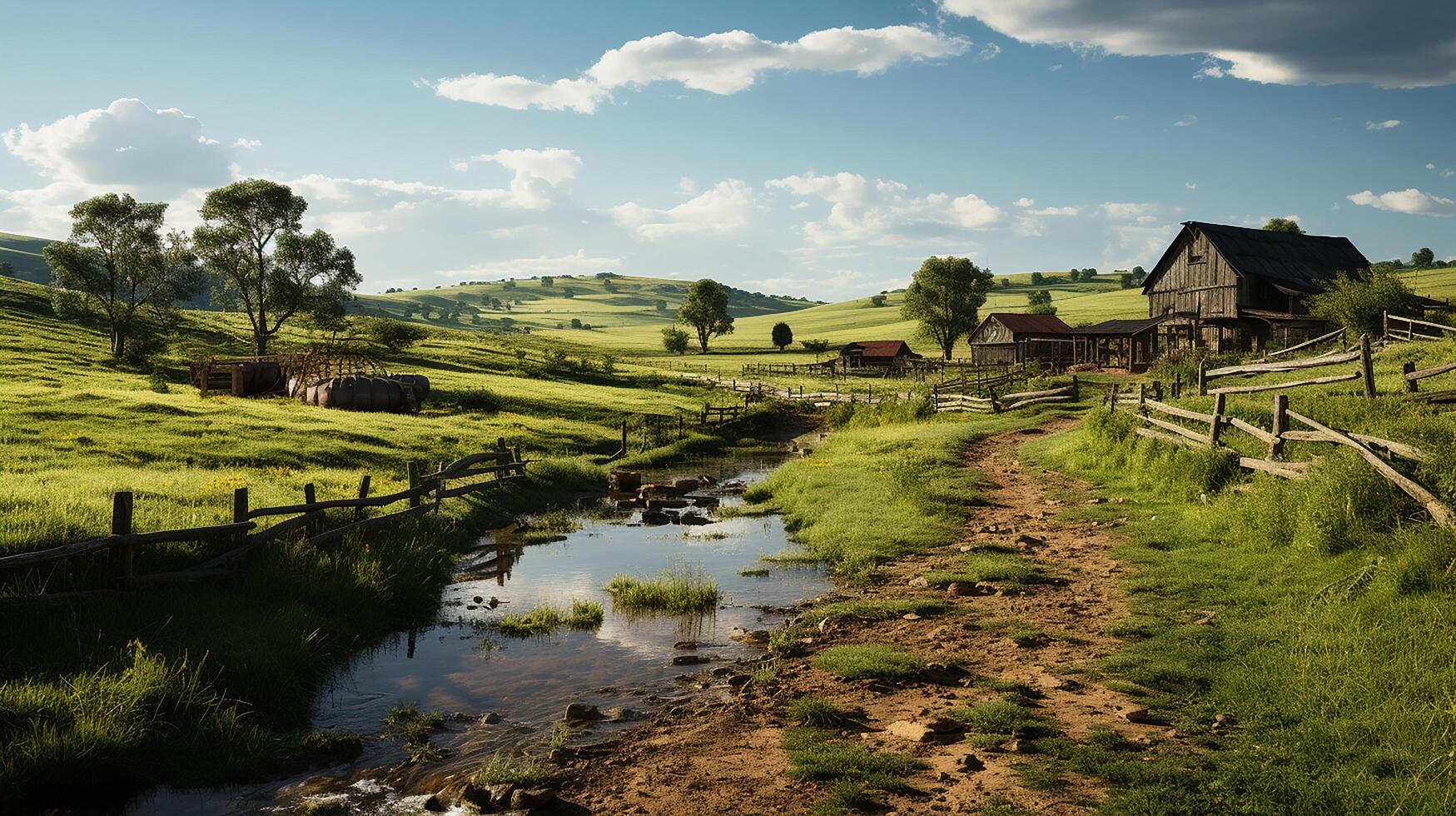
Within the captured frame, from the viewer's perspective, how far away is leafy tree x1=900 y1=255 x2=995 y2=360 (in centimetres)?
9831

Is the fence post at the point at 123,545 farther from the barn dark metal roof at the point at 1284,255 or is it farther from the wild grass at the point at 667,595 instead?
the barn dark metal roof at the point at 1284,255

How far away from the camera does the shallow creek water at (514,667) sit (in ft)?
28.0

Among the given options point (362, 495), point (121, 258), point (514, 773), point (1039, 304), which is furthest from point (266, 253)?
point (1039, 304)

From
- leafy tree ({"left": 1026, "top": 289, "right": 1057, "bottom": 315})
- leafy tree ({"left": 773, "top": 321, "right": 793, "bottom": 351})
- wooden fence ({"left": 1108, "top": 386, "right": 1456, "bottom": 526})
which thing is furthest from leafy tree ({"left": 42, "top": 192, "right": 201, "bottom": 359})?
leafy tree ({"left": 1026, "top": 289, "right": 1057, "bottom": 315})

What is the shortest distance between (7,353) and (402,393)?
24.9m

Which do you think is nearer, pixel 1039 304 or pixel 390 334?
pixel 390 334

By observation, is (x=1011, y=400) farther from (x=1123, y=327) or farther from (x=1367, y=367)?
(x=1123, y=327)

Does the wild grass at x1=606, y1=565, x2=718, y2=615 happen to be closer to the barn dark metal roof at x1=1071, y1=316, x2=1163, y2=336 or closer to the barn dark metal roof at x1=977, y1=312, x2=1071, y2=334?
the barn dark metal roof at x1=1071, y1=316, x2=1163, y2=336

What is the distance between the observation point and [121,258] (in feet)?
216

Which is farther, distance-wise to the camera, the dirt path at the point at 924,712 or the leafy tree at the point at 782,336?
Result: the leafy tree at the point at 782,336

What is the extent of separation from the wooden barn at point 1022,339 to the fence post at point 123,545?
235ft

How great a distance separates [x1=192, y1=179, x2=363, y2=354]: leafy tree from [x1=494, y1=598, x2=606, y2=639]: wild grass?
64.2 m

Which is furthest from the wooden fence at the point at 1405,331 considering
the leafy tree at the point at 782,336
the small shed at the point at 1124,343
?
the leafy tree at the point at 782,336

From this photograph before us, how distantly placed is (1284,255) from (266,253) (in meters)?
77.5
